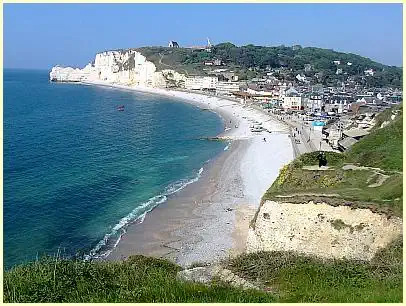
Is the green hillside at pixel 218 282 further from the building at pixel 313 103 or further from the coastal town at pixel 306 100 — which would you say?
the building at pixel 313 103

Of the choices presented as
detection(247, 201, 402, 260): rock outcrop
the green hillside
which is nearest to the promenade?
detection(247, 201, 402, 260): rock outcrop

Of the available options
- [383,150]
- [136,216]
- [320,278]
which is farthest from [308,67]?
[320,278]

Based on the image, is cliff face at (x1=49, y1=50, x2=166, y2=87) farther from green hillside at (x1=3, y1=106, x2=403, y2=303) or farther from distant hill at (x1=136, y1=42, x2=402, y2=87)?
green hillside at (x1=3, y1=106, x2=403, y2=303)

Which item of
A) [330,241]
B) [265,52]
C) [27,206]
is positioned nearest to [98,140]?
[27,206]

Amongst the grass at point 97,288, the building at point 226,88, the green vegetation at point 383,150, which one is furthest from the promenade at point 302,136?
the grass at point 97,288

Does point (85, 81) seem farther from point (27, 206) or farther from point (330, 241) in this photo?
point (330, 241)

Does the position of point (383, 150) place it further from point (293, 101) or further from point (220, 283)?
point (293, 101)

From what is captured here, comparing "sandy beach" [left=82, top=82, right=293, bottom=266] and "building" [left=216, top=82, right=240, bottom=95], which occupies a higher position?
"building" [left=216, top=82, right=240, bottom=95]
